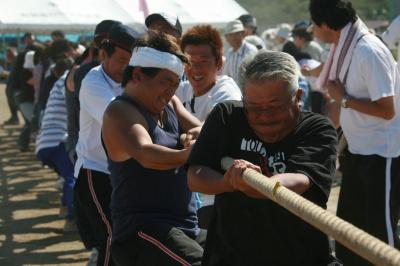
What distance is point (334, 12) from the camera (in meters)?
5.14

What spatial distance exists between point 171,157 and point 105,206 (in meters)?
1.61

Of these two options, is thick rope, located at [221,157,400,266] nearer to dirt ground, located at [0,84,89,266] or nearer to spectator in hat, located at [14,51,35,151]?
dirt ground, located at [0,84,89,266]

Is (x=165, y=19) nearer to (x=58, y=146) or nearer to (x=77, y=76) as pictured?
(x=77, y=76)

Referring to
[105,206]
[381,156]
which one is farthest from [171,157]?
[381,156]

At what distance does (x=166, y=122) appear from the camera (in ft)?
13.1

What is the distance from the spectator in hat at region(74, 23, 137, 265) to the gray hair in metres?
1.89

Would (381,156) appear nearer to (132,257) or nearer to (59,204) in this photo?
(132,257)

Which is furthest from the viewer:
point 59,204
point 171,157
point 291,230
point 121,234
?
point 59,204

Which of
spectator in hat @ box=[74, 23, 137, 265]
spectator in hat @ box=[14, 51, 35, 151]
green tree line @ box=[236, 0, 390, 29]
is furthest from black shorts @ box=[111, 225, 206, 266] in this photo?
green tree line @ box=[236, 0, 390, 29]

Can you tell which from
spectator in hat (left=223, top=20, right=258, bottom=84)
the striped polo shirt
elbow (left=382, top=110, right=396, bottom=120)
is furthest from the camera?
spectator in hat (left=223, top=20, right=258, bottom=84)

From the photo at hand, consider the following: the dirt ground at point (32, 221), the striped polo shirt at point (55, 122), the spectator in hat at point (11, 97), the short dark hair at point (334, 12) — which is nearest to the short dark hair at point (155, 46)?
the short dark hair at point (334, 12)

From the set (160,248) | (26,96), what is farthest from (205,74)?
(26,96)

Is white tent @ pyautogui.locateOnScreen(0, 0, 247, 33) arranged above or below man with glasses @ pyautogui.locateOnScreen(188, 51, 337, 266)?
below

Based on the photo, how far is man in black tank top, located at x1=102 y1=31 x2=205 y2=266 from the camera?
3650 mm
